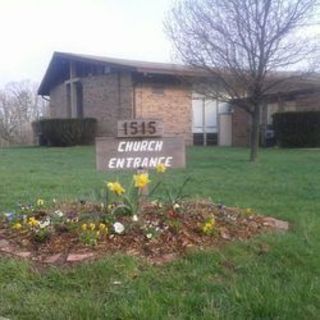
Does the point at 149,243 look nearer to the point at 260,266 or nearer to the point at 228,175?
the point at 260,266

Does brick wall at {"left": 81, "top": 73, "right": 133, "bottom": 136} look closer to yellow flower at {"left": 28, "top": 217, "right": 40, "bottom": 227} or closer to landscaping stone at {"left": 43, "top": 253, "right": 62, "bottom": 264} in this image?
yellow flower at {"left": 28, "top": 217, "right": 40, "bottom": 227}

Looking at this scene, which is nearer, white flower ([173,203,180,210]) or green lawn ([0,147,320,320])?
green lawn ([0,147,320,320])

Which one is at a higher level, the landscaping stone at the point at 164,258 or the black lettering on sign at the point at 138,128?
the black lettering on sign at the point at 138,128

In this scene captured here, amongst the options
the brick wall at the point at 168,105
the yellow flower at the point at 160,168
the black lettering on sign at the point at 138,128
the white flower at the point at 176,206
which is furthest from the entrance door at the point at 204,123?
the white flower at the point at 176,206

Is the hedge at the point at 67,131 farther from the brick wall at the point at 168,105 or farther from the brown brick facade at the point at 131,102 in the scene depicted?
the brick wall at the point at 168,105

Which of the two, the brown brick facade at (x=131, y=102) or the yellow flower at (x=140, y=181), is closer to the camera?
the yellow flower at (x=140, y=181)

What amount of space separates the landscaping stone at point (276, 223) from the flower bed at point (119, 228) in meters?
0.15

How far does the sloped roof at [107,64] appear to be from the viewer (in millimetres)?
26453

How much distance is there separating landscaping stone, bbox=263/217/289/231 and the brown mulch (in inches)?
11.1

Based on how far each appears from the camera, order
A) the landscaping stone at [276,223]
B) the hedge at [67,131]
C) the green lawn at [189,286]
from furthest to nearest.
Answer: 1. the hedge at [67,131]
2. the landscaping stone at [276,223]
3. the green lawn at [189,286]

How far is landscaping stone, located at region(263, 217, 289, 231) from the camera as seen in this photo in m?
6.16

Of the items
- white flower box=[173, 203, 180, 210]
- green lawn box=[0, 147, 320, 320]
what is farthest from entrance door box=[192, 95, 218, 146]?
white flower box=[173, 203, 180, 210]

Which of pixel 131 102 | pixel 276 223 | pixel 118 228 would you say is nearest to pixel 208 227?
pixel 118 228

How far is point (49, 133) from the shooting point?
93.2ft
